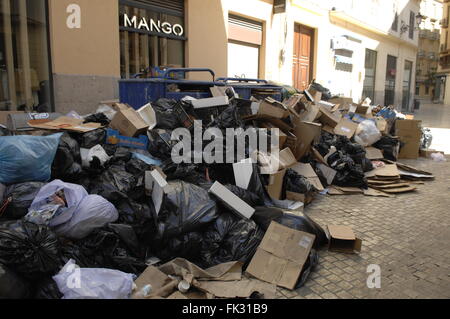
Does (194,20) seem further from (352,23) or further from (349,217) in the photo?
(352,23)

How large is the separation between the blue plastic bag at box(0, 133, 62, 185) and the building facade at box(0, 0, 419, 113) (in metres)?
2.87

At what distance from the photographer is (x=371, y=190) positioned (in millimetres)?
5020

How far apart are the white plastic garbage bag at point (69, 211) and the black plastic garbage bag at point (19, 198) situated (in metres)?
0.08

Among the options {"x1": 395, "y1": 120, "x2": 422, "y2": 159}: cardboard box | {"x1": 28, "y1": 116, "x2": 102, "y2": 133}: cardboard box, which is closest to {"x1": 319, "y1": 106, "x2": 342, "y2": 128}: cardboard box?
{"x1": 395, "y1": 120, "x2": 422, "y2": 159}: cardboard box

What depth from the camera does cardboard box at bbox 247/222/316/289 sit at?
103 inches

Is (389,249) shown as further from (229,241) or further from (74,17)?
(74,17)

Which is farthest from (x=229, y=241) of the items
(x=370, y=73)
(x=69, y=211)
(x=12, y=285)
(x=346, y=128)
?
(x=370, y=73)

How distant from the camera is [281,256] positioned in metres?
2.76

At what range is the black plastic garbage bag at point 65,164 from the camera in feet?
9.98

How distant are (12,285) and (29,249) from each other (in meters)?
0.21

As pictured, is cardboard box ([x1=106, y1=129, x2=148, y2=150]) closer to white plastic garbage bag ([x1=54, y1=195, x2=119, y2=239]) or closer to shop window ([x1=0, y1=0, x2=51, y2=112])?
white plastic garbage bag ([x1=54, y1=195, x2=119, y2=239])

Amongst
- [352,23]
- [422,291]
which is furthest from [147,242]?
[352,23]

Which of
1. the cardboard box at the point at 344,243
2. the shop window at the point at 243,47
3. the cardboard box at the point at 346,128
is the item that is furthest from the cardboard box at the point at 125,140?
the shop window at the point at 243,47
